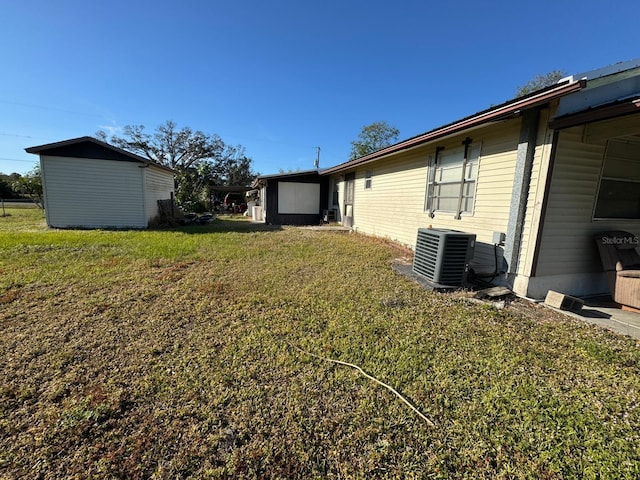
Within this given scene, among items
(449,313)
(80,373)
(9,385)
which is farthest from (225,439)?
(449,313)

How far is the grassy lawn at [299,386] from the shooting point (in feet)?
4.95

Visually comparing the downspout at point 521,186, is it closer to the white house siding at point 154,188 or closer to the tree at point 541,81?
the white house siding at point 154,188

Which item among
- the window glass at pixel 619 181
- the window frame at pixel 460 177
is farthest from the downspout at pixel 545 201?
the window frame at pixel 460 177

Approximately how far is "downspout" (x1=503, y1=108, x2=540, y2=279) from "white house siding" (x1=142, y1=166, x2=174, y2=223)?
1211 cm

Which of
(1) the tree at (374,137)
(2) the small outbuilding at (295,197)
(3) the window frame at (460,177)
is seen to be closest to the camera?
(3) the window frame at (460,177)

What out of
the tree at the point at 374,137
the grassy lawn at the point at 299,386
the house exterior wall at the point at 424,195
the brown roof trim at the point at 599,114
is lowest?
the grassy lawn at the point at 299,386

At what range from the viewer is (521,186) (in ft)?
13.1

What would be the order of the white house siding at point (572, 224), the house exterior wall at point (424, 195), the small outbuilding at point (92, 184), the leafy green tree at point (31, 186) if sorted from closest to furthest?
the white house siding at point (572, 224) → the house exterior wall at point (424, 195) → the small outbuilding at point (92, 184) → the leafy green tree at point (31, 186)

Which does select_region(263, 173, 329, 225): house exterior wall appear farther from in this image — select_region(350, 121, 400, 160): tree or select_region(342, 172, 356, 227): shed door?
select_region(350, 121, 400, 160): tree

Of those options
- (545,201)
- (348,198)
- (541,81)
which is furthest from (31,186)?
(541,81)

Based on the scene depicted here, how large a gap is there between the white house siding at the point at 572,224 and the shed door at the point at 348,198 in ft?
24.5

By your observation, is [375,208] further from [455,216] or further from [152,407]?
[152,407]

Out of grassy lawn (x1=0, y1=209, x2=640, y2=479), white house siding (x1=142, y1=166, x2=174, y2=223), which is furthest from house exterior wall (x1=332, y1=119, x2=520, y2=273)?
white house siding (x1=142, y1=166, x2=174, y2=223)

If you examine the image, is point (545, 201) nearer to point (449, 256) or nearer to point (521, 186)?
point (521, 186)
